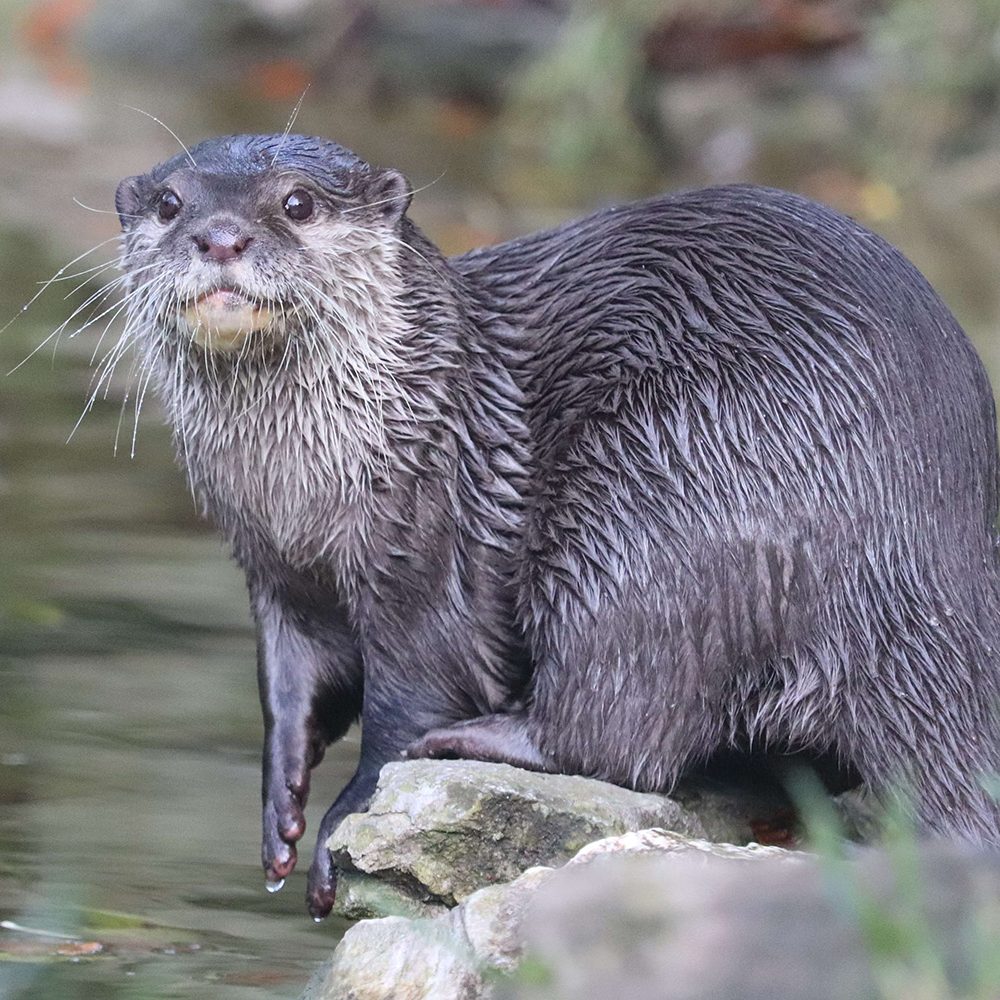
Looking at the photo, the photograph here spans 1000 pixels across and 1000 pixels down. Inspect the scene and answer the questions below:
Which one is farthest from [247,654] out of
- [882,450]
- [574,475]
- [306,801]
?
[882,450]

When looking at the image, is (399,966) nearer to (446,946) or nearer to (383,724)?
(446,946)

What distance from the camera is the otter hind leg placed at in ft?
10.5

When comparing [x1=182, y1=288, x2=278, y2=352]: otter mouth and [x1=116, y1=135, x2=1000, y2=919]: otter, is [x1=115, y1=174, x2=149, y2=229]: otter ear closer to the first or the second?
[x1=116, y1=135, x2=1000, y2=919]: otter

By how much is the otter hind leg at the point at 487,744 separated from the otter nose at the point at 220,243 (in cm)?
82

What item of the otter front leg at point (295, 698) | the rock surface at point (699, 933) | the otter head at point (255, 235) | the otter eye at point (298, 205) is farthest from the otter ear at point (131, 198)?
the rock surface at point (699, 933)

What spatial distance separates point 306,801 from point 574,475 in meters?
0.73

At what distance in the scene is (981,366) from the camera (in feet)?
10.4

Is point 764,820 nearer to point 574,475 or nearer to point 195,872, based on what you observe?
point 574,475

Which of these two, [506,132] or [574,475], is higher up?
[506,132]

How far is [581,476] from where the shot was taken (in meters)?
3.20

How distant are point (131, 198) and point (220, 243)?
41 cm

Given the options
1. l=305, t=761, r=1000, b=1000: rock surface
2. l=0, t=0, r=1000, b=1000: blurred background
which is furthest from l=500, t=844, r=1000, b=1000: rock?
l=0, t=0, r=1000, b=1000: blurred background

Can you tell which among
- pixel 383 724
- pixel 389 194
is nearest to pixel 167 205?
Result: pixel 389 194

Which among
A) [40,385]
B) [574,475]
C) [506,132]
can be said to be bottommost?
[574,475]
